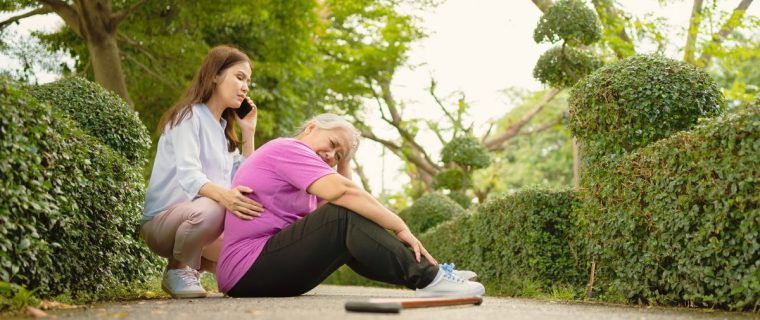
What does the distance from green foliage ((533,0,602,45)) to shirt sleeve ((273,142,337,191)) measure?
24.1 ft

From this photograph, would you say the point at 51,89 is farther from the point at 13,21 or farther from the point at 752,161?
the point at 13,21

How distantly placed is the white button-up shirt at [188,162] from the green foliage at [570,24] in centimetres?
692

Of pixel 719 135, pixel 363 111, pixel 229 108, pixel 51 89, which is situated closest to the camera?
pixel 719 135

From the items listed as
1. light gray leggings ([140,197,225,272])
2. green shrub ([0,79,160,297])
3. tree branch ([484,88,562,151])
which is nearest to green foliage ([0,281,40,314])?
green shrub ([0,79,160,297])

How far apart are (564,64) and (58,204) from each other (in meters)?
8.57

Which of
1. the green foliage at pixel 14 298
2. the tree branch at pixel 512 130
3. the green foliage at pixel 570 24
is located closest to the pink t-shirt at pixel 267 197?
the green foliage at pixel 14 298

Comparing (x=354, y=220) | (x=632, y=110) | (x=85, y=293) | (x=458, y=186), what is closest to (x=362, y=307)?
(x=354, y=220)

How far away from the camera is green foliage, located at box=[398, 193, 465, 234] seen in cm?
1328

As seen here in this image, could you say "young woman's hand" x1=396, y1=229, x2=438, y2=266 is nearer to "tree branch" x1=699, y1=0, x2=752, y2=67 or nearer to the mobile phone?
the mobile phone

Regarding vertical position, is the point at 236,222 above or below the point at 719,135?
below

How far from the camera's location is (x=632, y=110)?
556 centimetres

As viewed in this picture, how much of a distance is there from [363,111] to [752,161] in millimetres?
20625

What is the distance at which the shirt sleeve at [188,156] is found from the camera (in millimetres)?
4602

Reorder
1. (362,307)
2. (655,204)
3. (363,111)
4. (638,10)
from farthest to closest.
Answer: (363,111) → (638,10) → (655,204) → (362,307)
